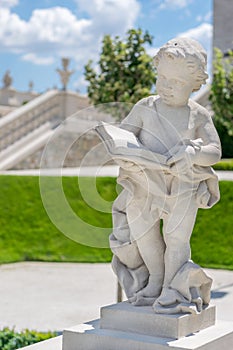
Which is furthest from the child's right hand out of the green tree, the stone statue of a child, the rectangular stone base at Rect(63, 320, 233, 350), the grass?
the grass

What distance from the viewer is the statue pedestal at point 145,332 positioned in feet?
15.8

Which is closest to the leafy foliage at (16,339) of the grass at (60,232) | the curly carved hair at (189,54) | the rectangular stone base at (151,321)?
the rectangular stone base at (151,321)

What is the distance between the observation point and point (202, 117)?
5.28 metres

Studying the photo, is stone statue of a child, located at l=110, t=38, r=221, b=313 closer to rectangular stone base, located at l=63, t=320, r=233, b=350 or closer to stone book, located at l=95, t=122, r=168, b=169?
stone book, located at l=95, t=122, r=168, b=169

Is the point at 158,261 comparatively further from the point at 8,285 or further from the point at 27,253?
the point at 27,253

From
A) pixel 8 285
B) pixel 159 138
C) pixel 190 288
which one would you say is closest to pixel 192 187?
pixel 159 138

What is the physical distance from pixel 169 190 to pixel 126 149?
1.71 ft

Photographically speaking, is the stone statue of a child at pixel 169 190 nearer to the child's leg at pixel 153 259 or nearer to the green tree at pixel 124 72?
the child's leg at pixel 153 259

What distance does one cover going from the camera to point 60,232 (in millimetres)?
13531

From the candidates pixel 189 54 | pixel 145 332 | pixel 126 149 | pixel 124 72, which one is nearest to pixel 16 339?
pixel 145 332

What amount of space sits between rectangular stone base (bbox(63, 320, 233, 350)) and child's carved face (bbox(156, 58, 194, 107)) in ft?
6.15

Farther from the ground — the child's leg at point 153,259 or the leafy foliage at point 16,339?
the child's leg at point 153,259

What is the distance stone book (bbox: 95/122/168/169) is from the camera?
4875 mm

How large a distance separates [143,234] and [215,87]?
9226 millimetres
